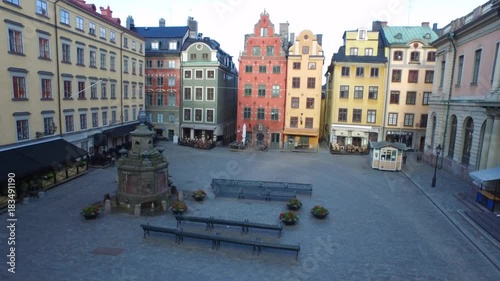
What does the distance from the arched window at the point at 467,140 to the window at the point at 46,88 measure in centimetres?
3417

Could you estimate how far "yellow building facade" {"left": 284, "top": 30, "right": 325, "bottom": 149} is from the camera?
41469 mm

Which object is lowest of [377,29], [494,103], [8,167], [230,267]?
[230,267]

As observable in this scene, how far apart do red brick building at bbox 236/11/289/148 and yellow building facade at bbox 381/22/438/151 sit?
14.2m

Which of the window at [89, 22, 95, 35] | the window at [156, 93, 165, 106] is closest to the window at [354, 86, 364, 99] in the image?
the window at [156, 93, 165, 106]

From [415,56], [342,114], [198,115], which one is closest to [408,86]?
[415,56]

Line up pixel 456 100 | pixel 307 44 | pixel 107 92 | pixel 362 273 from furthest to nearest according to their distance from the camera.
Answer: pixel 307 44 → pixel 107 92 → pixel 456 100 → pixel 362 273

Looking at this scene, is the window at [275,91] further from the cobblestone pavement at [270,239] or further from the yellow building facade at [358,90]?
the cobblestone pavement at [270,239]

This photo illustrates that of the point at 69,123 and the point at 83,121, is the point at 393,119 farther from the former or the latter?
the point at 69,123

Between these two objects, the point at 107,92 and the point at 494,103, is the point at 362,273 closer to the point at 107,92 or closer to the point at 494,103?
the point at 494,103

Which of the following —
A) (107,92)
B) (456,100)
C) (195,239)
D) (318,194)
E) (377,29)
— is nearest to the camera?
(195,239)

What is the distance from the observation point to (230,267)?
12.2 meters

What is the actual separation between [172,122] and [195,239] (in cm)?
3491

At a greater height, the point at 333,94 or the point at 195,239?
the point at 333,94

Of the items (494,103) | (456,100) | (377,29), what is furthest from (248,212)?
(377,29)
